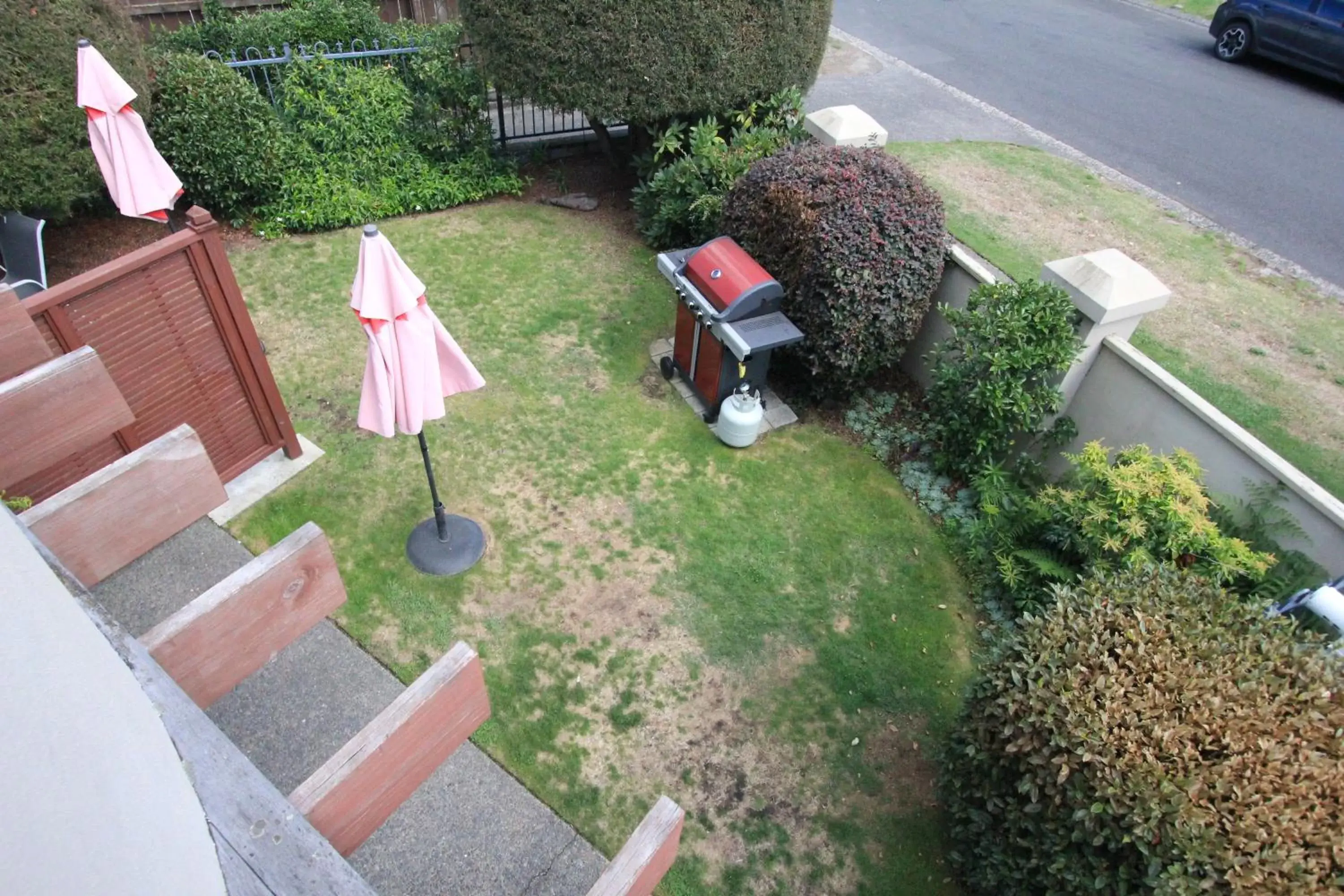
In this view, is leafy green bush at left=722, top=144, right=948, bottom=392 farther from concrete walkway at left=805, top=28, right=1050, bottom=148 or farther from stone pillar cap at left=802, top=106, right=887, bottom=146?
concrete walkway at left=805, top=28, right=1050, bottom=148

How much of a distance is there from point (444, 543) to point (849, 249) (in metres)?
3.85

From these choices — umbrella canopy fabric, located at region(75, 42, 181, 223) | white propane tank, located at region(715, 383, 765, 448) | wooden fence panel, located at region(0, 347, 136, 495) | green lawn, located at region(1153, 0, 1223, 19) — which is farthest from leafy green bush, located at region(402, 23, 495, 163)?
green lawn, located at region(1153, 0, 1223, 19)

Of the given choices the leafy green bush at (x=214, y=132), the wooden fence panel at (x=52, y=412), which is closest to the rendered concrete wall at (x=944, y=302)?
the wooden fence panel at (x=52, y=412)

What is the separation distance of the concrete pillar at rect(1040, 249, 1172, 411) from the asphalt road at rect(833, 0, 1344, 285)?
5.56 meters

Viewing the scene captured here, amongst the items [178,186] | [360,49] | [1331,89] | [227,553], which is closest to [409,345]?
[227,553]

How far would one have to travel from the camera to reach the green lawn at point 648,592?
180 inches

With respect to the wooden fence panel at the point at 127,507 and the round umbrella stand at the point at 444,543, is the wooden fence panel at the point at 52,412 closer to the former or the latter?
the wooden fence panel at the point at 127,507

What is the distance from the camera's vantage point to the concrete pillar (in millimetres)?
5676

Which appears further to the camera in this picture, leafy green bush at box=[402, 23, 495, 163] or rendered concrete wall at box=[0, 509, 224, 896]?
leafy green bush at box=[402, 23, 495, 163]

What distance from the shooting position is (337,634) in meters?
5.10

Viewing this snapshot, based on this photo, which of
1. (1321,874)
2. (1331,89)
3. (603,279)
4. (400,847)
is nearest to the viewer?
(1321,874)

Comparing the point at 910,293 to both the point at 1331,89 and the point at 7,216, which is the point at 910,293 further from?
the point at 1331,89

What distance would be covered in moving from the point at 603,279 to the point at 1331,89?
1445 cm

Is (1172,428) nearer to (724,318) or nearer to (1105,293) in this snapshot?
(1105,293)
